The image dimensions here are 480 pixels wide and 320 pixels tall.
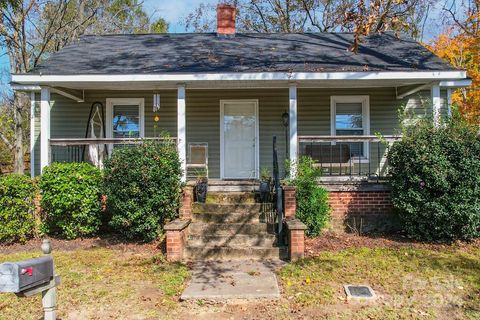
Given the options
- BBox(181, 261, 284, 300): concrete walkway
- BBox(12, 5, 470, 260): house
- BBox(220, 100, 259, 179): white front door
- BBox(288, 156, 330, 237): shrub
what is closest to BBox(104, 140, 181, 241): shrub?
BBox(181, 261, 284, 300): concrete walkway

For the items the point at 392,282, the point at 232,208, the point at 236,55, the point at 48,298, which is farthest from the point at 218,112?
the point at 48,298

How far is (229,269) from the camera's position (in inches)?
222

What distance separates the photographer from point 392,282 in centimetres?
503

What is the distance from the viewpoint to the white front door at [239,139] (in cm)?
1029

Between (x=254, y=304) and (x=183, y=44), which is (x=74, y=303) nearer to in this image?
(x=254, y=304)

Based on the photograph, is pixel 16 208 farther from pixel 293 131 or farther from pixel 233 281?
pixel 293 131

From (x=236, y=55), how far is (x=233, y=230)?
4784mm

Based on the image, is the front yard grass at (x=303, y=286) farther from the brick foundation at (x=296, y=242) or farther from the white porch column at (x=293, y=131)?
the white porch column at (x=293, y=131)

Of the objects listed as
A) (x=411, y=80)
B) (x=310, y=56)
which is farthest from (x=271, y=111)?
(x=411, y=80)

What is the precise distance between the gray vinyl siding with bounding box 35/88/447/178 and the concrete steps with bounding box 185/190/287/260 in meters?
3.08

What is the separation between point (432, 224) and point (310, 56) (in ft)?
15.7

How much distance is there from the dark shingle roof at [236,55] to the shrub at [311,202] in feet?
7.88

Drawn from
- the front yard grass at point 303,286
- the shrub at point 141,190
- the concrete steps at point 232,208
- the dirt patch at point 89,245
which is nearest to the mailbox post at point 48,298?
the front yard grass at point 303,286

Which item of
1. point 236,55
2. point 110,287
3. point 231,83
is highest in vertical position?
point 236,55
